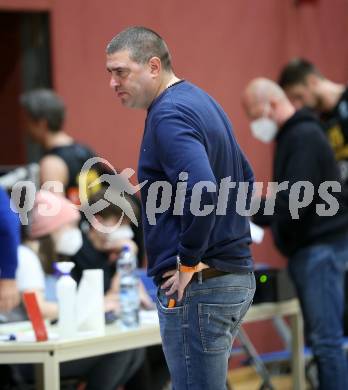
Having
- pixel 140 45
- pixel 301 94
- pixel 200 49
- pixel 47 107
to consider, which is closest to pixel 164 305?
pixel 140 45

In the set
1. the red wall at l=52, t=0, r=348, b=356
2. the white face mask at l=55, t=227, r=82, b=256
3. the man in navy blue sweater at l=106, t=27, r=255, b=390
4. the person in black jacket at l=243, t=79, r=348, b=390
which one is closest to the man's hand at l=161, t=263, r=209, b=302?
the man in navy blue sweater at l=106, t=27, r=255, b=390

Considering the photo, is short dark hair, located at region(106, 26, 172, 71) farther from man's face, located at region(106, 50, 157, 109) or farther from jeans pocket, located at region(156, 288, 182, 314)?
jeans pocket, located at region(156, 288, 182, 314)

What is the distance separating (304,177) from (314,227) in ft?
0.96

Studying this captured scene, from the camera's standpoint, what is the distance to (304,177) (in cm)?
482

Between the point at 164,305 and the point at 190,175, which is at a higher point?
the point at 190,175

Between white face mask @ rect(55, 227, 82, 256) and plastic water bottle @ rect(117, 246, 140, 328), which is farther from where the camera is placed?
white face mask @ rect(55, 227, 82, 256)

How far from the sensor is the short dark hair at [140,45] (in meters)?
3.09

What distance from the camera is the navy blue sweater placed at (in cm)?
288

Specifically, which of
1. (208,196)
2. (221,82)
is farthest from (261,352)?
(208,196)

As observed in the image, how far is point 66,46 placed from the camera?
5949 mm

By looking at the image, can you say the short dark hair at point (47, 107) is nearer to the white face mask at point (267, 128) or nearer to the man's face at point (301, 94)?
the white face mask at point (267, 128)

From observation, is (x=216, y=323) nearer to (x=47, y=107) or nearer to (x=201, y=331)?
(x=201, y=331)

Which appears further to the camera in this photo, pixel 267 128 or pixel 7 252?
pixel 267 128

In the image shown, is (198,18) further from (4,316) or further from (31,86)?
(4,316)
